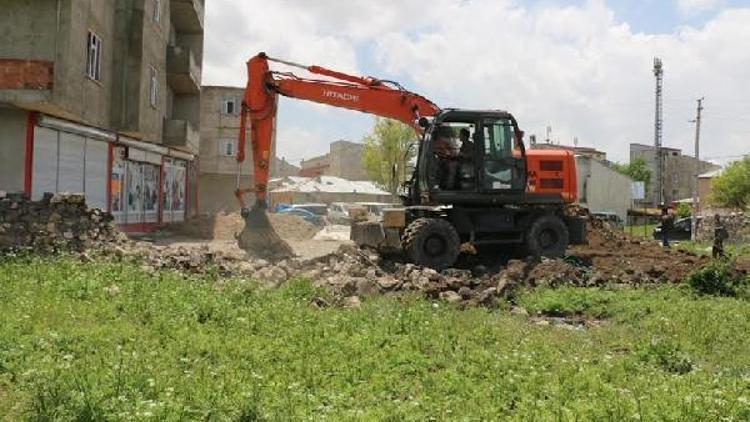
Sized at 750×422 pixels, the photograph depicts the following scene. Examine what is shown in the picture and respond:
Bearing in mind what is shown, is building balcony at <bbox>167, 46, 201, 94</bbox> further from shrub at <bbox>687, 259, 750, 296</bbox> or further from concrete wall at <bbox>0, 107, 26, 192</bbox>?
shrub at <bbox>687, 259, 750, 296</bbox>

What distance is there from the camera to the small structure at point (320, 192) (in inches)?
2425

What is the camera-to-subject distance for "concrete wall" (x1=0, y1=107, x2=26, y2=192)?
19375mm

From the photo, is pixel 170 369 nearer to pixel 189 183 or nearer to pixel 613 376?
pixel 613 376

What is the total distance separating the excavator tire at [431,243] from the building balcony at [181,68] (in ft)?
62.1

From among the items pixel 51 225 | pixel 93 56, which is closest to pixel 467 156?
pixel 51 225

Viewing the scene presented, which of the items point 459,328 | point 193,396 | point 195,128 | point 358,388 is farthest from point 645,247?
point 195,128

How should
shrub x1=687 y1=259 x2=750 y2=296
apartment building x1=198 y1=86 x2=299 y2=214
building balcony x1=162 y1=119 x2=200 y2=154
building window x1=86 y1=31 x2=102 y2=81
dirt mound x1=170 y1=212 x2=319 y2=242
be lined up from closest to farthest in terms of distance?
1. shrub x1=687 y1=259 x2=750 y2=296
2. building window x1=86 y1=31 x2=102 y2=81
3. dirt mound x1=170 y1=212 x2=319 y2=242
4. building balcony x1=162 y1=119 x2=200 y2=154
5. apartment building x1=198 y1=86 x2=299 y2=214

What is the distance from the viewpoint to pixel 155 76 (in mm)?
28047

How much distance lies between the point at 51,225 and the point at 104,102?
8436 millimetres

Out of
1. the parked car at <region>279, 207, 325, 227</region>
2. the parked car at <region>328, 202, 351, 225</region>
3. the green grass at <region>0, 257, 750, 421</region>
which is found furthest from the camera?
the parked car at <region>328, 202, 351, 225</region>

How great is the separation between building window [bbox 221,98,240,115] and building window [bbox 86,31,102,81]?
33.6 metres

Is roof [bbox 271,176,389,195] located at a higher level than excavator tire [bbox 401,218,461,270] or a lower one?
higher

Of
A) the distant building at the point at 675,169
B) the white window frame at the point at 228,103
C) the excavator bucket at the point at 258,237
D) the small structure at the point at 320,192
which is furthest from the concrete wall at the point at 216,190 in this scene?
the distant building at the point at 675,169

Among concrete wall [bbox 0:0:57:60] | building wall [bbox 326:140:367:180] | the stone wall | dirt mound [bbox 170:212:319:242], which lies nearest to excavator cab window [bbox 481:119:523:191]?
dirt mound [bbox 170:212:319:242]
